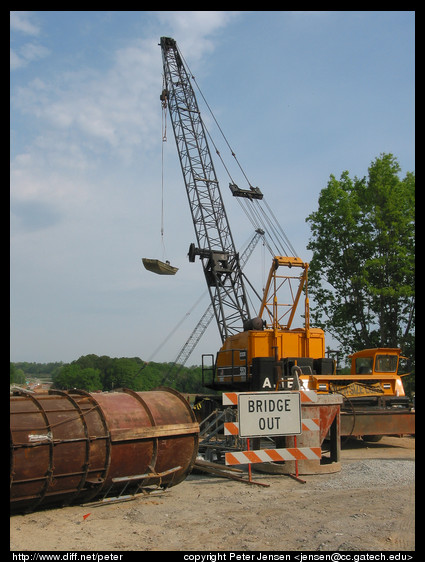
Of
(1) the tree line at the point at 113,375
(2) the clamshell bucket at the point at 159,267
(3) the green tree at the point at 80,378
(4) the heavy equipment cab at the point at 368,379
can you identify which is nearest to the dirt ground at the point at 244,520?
(4) the heavy equipment cab at the point at 368,379

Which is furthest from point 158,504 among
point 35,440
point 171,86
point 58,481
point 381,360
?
point 171,86

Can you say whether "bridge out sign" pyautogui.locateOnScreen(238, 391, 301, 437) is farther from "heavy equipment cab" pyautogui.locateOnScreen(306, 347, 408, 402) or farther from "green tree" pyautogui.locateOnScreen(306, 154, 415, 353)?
"green tree" pyautogui.locateOnScreen(306, 154, 415, 353)

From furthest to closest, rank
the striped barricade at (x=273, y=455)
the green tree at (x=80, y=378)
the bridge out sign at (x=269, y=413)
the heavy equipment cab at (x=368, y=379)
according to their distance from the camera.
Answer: the green tree at (x=80, y=378), the heavy equipment cab at (x=368, y=379), the bridge out sign at (x=269, y=413), the striped barricade at (x=273, y=455)

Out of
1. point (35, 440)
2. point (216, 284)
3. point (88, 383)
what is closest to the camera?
point (35, 440)

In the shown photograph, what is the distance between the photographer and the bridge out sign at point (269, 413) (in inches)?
395

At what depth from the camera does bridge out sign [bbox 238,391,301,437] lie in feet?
32.9

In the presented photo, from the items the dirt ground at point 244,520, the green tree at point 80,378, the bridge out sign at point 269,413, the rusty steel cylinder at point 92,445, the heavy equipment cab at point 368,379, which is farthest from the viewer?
the green tree at point 80,378

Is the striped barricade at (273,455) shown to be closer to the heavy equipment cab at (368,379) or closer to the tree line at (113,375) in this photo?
the heavy equipment cab at (368,379)

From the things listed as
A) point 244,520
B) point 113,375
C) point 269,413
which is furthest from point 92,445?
point 113,375

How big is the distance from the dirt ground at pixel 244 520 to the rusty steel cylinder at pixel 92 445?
0.35 m

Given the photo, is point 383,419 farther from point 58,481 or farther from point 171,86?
point 171,86

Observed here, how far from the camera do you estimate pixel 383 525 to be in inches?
273
